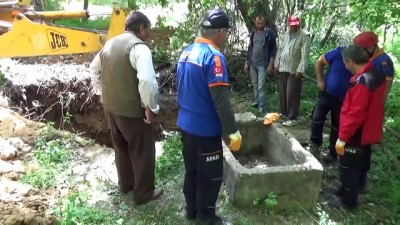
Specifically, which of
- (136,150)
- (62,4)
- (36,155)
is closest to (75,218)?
(136,150)

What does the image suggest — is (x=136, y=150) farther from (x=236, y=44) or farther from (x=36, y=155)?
(x=236, y=44)

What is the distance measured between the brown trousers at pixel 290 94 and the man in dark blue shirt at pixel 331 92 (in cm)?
114

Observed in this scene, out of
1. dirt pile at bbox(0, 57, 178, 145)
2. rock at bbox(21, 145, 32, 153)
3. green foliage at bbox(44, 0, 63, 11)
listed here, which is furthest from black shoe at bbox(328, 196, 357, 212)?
green foliage at bbox(44, 0, 63, 11)

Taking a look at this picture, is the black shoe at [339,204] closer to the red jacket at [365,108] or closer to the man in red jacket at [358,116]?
the man in red jacket at [358,116]

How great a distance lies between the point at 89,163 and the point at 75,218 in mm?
1341

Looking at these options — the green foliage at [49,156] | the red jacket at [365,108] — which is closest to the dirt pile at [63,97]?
the green foliage at [49,156]

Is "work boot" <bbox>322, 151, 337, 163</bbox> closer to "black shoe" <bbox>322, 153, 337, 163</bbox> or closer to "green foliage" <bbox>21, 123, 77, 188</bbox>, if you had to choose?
"black shoe" <bbox>322, 153, 337, 163</bbox>

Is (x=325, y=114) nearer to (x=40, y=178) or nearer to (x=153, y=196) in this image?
(x=153, y=196)

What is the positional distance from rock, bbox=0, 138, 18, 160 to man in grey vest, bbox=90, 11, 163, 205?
155cm

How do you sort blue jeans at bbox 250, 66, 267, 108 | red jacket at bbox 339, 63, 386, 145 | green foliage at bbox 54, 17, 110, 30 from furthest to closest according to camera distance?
green foliage at bbox 54, 17, 110, 30
blue jeans at bbox 250, 66, 267, 108
red jacket at bbox 339, 63, 386, 145

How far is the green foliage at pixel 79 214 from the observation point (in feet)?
12.2

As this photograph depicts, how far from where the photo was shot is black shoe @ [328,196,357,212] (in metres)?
4.36

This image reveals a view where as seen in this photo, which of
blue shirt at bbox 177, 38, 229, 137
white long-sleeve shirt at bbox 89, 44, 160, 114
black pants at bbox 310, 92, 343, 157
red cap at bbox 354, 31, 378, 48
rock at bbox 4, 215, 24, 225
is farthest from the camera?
black pants at bbox 310, 92, 343, 157

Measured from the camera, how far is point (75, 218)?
12.3 feet
